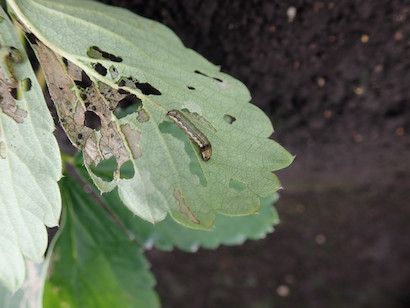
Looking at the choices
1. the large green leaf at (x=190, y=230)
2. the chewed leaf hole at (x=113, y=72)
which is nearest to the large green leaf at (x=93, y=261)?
the large green leaf at (x=190, y=230)

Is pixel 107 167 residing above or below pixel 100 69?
below

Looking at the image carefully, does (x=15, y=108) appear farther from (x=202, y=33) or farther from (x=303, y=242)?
(x=303, y=242)

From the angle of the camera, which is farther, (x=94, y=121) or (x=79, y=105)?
(x=94, y=121)

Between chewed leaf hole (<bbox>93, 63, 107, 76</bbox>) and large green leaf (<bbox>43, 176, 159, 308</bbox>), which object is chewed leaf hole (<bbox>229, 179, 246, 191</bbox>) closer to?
chewed leaf hole (<bbox>93, 63, 107, 76</bbox>)

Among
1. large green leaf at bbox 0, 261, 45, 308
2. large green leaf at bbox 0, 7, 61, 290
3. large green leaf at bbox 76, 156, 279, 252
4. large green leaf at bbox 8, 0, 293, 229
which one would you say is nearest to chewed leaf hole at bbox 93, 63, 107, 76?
large green leaf at bbox 8, 0, 293, 229

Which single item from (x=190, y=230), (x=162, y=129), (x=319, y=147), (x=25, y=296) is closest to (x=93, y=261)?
(x=25, y=296)

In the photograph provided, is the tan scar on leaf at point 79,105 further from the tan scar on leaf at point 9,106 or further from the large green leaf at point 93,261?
the large green leaf at point 93,261

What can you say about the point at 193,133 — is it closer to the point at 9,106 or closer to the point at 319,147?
the point at 9,106
